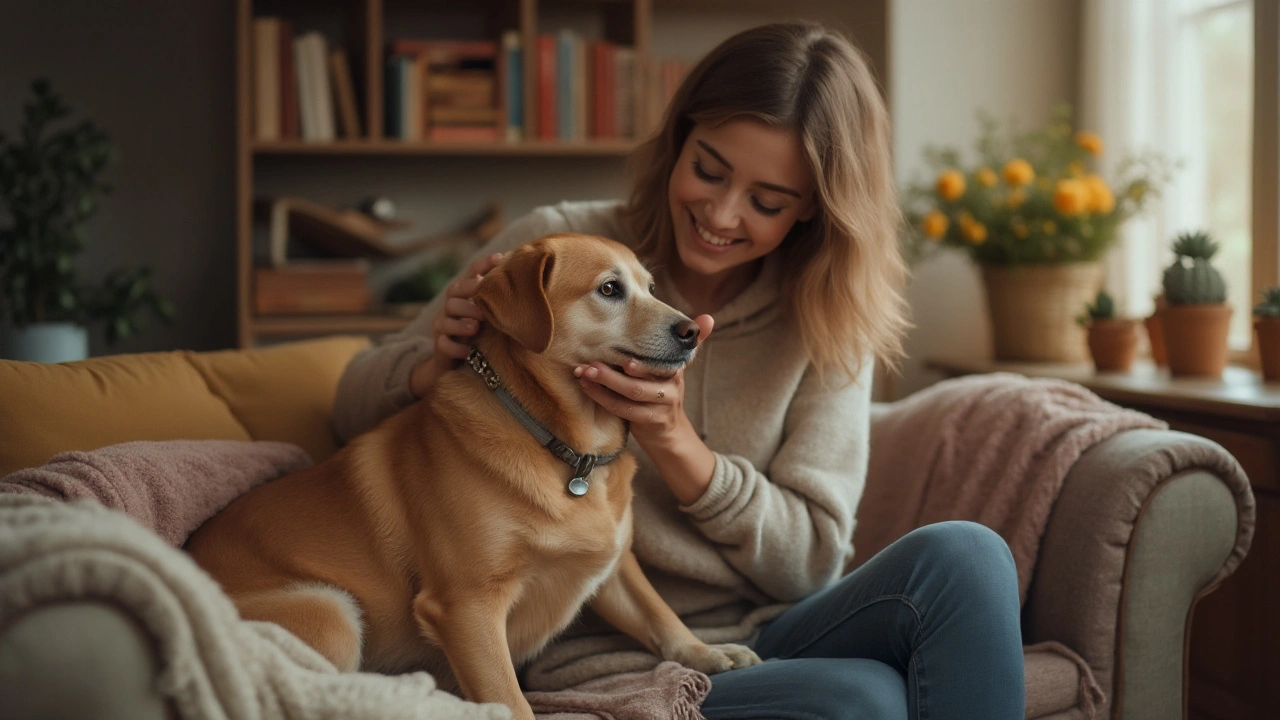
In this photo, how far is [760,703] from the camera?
4.31 ft

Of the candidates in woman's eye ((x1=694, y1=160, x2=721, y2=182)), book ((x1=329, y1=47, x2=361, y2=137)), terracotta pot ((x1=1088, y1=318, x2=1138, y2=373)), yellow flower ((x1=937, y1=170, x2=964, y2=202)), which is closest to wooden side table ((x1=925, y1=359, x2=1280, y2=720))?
terracotta pot ((x1=1088, y1=318, x2=1138, y2=373))

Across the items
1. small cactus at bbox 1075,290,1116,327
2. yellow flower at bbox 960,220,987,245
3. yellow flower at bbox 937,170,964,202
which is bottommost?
small cactus at bbox 1075,290,1116,327

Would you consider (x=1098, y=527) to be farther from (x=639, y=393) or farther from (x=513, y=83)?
(x=513, y=83)

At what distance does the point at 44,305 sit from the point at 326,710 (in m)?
2.18

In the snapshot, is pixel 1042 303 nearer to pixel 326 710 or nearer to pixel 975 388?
pixel 975 388

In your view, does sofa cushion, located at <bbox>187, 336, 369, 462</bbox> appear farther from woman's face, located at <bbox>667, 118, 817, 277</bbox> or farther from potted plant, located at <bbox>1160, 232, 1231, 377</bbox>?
potted plant, located at <bbox>1160, 232, 1231, 377</bbox>

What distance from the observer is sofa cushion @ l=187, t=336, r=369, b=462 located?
1780 millimetres

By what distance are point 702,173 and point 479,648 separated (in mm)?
809

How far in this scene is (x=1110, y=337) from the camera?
7.93 feet

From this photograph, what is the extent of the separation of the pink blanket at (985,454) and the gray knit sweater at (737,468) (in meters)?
0.24

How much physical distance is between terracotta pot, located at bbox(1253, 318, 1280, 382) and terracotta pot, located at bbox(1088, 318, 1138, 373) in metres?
0.33

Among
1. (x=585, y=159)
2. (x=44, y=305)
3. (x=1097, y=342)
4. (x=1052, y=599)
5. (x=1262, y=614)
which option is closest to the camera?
(x=1052, y=599)

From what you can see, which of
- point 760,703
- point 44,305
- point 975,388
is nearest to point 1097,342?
point 975,388

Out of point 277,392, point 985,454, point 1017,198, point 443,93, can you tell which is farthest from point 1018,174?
point 277,392
